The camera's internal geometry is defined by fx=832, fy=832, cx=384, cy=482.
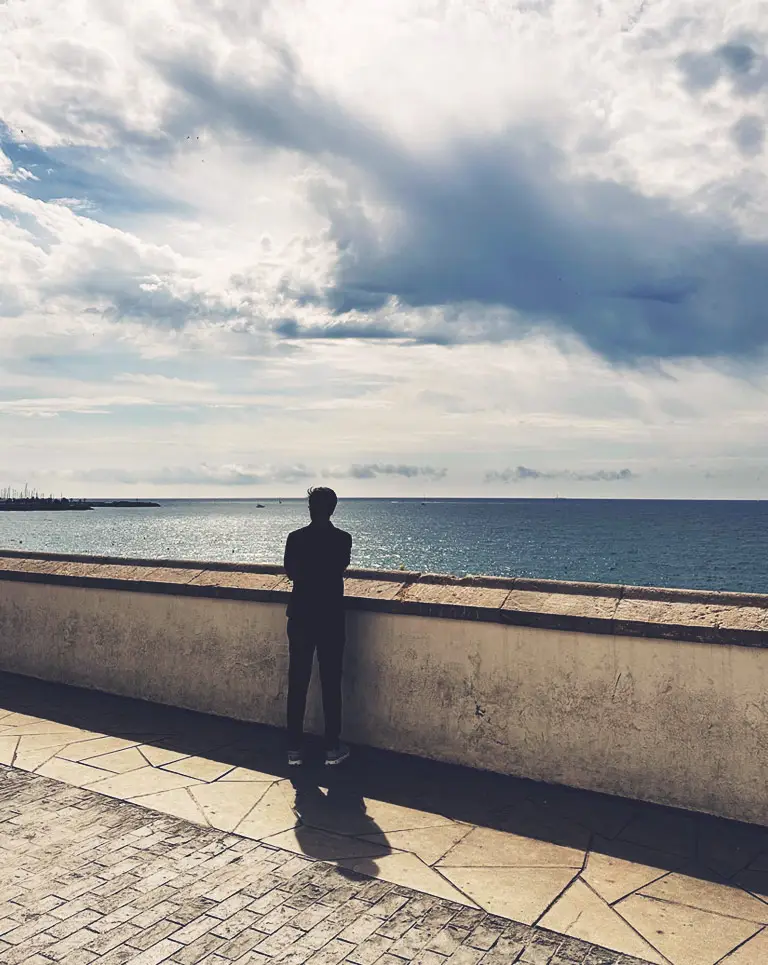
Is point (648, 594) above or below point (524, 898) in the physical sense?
above

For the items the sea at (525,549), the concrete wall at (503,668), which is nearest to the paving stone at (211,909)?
the concrete wall at (503,668)

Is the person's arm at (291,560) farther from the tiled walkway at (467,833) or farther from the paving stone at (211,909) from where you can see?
the paving stone at (211,909)

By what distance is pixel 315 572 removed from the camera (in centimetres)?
521

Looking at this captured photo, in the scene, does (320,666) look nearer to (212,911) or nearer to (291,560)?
(291,560)

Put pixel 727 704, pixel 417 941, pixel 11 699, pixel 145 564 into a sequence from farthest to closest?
pixel 145 564 → pixel 11 699 → pixel 727 704 → pixel 417 941

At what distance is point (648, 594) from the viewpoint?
4.85 meters

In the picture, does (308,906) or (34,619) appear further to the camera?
(34,619)

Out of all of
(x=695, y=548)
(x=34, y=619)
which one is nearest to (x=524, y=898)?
(x=34, y=619)

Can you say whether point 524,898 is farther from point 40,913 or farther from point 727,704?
point 40,913

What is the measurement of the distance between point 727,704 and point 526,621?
3.67ft

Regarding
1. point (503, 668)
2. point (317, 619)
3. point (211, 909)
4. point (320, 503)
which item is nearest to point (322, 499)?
point (320, 503)

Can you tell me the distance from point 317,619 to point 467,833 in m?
1.62

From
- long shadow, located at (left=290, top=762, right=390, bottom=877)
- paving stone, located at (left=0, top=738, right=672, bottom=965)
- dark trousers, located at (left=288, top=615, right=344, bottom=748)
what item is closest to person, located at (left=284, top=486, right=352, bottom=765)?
dark trousers, located at (left=288, top=615, right=344, bottom=748)

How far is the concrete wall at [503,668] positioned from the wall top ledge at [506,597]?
0.01 metres
